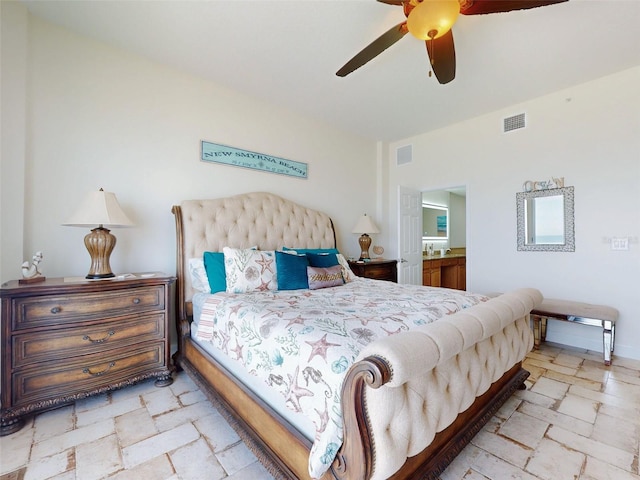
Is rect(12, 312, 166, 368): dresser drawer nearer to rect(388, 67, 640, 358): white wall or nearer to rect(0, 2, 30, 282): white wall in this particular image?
rect(0, 2, 30, 282): white wall

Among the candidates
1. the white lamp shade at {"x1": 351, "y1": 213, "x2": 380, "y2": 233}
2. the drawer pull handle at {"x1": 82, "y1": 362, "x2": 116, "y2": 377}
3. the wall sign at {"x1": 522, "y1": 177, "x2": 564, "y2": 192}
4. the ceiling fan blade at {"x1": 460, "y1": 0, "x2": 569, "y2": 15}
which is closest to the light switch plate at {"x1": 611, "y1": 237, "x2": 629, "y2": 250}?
the wall sign at {"x1": 522, "y1": 177, "x2": 564, "y2": 192}

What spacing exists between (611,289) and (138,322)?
4.54m

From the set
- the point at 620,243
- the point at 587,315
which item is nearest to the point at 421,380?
the point at 587,315

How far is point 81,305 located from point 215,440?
129cm

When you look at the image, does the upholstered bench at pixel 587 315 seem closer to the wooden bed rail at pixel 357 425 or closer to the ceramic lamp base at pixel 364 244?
the ceramic lamp base at pixel 364 244

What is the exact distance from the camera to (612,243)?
117 inches

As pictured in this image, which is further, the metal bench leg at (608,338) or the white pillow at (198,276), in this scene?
the metal bench leg at (608,338)

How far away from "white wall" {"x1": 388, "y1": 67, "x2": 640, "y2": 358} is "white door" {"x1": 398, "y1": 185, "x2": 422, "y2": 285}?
0.63 meters

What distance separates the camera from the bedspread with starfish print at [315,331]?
108cm

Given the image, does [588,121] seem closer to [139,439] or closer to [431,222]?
[431,222]

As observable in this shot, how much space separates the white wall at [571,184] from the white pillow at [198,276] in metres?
3.48

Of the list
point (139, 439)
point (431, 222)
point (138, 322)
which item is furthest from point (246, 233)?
point (431, 222)

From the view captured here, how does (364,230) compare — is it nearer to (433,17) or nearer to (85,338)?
(433,17)

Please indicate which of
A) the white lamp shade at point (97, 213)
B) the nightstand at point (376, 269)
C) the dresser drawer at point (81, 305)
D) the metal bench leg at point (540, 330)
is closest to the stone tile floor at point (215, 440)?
the dresser drawer at point (81, 305)
